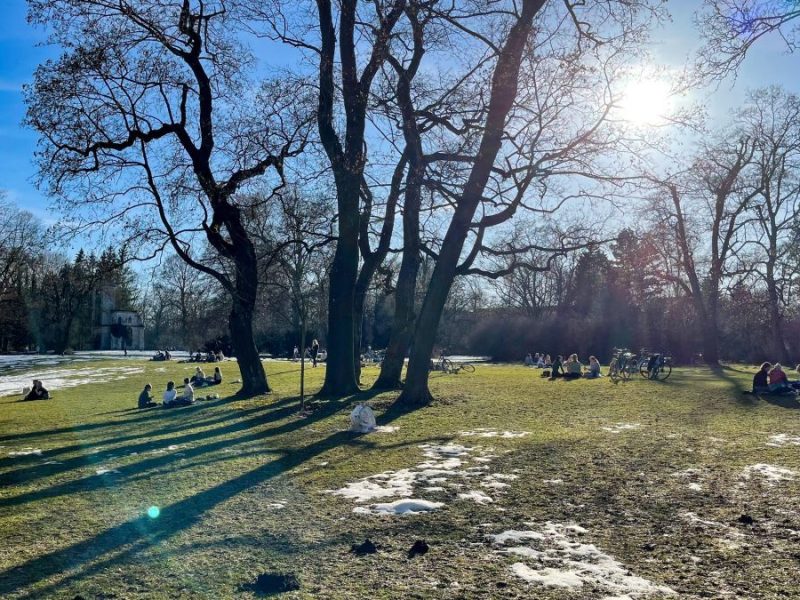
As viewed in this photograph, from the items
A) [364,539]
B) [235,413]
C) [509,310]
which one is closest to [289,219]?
[235,413]

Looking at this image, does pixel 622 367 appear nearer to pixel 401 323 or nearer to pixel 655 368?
pixel 655 368

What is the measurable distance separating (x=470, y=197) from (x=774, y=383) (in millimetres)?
9675

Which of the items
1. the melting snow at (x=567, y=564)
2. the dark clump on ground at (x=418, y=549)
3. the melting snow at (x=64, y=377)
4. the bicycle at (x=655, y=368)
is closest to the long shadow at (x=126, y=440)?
the dark clump on ground at (x=418, y=549)

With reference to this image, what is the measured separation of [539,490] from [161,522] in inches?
157

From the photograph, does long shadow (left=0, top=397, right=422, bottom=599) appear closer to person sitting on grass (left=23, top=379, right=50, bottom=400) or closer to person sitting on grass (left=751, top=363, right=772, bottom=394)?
person sitting on grass (left=751, top=363, right=772, bottom=394)

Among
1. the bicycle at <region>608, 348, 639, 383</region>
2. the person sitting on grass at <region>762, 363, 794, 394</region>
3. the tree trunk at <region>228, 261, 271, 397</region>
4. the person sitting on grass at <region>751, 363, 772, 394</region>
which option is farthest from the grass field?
the bicycle at <region>608, 348, 639, 383</region>

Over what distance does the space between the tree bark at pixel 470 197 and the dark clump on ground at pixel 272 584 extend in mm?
11360

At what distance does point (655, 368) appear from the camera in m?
24.7

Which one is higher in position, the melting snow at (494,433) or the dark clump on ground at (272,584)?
the melting snow at (494,433)

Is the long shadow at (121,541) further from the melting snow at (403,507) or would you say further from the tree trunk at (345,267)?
the tree trunk at (345,267)

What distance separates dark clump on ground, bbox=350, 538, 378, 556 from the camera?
5414 millimetres

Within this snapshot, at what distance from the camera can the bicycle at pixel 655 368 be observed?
24.7 metres

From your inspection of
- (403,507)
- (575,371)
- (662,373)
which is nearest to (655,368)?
(662,373)

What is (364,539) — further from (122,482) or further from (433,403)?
(433,403)
